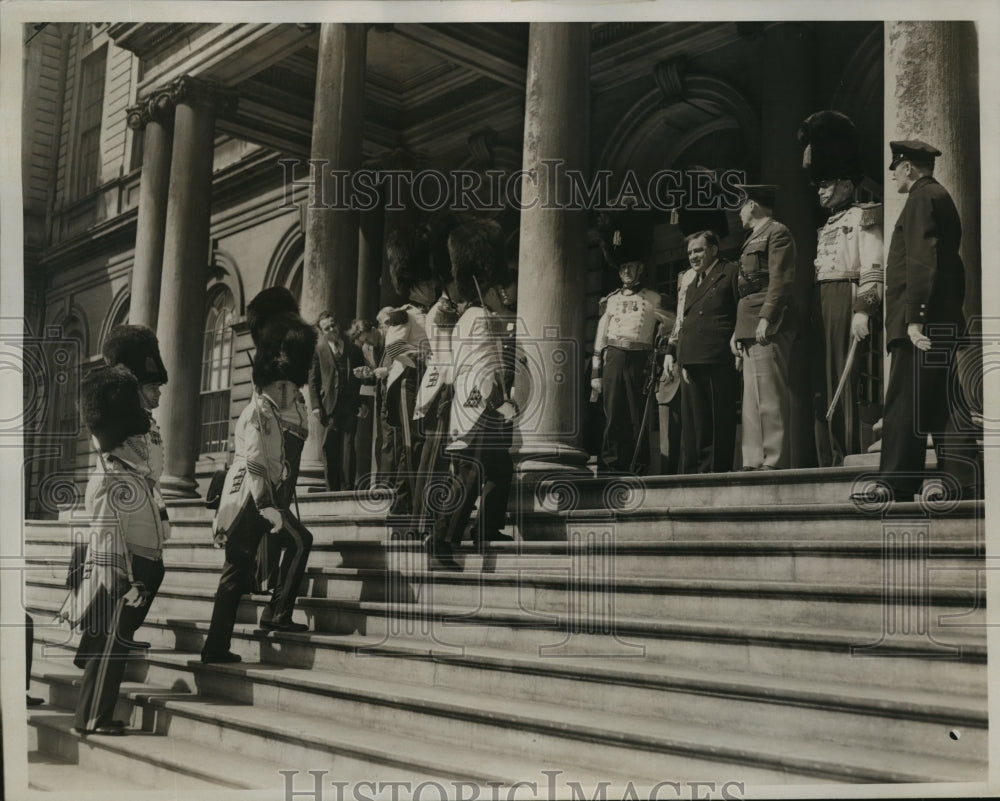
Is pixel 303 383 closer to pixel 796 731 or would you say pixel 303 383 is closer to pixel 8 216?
pixel 8 216

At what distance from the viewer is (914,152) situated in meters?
5.46

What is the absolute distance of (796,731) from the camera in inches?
163

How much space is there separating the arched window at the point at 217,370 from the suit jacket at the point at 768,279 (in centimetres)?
681

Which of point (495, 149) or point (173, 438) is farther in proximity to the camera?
point (495, 149)

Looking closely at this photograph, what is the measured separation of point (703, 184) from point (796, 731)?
170 inches

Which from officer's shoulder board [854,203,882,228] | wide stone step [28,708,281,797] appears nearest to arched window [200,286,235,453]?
wide stone step [28,708,281,797]

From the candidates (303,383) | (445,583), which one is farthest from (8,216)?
(445,583)

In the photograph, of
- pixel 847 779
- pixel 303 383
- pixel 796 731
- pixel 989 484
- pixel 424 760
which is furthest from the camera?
pixel 303 383

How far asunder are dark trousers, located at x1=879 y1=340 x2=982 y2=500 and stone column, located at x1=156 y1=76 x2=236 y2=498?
6.75 m

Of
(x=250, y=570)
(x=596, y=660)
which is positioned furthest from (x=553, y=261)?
(x=596, y=660)

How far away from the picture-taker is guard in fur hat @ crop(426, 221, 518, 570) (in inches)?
245

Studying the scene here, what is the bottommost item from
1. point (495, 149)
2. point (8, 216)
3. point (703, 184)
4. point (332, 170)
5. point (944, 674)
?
point (944, 674)

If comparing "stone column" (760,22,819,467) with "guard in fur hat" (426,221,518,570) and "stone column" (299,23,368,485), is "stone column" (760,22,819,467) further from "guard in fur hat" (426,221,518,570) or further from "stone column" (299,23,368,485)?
"stone column" (299,23,368,485)

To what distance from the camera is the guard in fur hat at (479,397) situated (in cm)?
623
